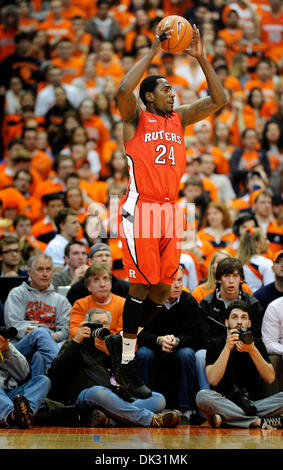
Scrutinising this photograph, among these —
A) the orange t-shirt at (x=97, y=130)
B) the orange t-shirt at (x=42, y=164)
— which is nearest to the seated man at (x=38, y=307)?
the orange t-shirt at (x=42, y=164)

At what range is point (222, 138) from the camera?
14.2 meters

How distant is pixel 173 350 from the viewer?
26.3 feet

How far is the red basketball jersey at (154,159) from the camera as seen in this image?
629 centimetres

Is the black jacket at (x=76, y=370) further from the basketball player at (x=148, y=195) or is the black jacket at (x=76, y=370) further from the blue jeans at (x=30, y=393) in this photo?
the basketball player at (x=148, y=195)

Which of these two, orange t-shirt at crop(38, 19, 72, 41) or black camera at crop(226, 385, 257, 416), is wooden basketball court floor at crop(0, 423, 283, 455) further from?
orange t-shirt at crop(38, 19, 72, 41)

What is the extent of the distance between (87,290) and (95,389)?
155 cm

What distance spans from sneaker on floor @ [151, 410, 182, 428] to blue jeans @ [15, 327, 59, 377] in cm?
122

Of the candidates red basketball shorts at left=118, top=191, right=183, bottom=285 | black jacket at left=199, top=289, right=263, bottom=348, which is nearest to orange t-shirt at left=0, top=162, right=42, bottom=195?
black jacket at left=199, top=289, right=263, bottom=348

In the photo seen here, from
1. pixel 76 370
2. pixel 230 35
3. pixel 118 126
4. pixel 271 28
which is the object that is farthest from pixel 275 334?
pixel 271 28

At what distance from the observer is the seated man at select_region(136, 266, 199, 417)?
775 centimetres

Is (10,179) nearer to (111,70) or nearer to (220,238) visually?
(220,238)

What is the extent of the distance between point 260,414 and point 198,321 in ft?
4.45
